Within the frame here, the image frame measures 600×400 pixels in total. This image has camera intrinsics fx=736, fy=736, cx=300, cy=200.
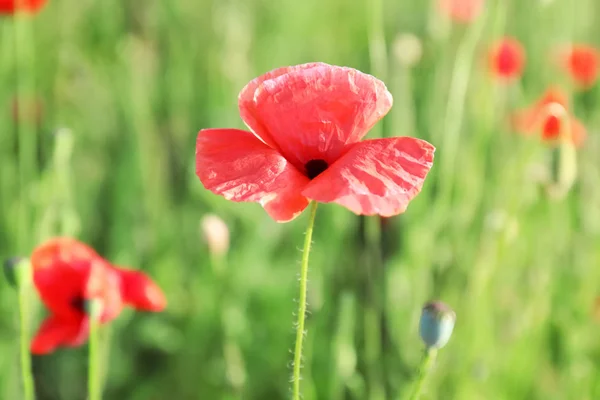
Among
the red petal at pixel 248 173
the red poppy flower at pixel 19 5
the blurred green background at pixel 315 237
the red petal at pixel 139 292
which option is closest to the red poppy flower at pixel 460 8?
the blurred green background at pixel 315 237

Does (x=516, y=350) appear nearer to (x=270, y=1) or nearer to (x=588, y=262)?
(x=588, y=262)

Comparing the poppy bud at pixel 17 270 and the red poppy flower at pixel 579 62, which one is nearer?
the poppy bud at pixel 17 270

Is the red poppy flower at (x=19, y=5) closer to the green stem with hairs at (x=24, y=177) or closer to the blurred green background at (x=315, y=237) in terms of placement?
the green stem with hairs at (x=24, y=177)

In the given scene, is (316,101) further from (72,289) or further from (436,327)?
(72,289)

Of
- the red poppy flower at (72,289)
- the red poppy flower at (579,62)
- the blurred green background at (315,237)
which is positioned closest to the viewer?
the red poppy flower at (72,289)

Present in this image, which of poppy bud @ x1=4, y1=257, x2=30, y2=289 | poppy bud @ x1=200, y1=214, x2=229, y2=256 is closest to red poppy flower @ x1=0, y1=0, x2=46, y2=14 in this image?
poppy bud @ x1=200, y1=214, x2=229, y2=256

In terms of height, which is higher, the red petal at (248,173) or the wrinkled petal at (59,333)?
the red petal at (248,173)

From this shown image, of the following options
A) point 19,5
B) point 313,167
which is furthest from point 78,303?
point 19,5
